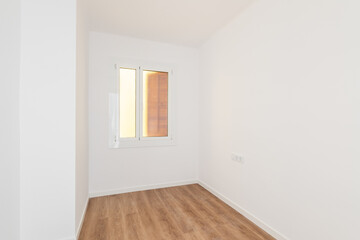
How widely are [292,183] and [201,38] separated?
9.10 feet

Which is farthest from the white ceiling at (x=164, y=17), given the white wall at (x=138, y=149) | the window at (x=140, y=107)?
the window at (x=140, y=107)

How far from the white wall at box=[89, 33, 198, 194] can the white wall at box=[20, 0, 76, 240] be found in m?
1.22

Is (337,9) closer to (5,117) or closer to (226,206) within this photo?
(226,206)

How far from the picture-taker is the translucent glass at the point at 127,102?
3227mm

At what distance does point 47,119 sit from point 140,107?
169 centimetres

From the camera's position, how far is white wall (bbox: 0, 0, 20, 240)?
141 centimetres

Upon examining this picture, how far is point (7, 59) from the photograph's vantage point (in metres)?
1.46

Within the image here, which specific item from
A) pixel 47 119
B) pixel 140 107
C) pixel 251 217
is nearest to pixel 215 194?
pixel 251 217

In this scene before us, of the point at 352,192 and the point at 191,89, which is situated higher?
the point at 191,89

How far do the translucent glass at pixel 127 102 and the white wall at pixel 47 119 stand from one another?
1392 mm

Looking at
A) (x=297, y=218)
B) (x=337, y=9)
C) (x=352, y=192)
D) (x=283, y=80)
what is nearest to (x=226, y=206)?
(x=297, y=218)

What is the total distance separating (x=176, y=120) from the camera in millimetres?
3590

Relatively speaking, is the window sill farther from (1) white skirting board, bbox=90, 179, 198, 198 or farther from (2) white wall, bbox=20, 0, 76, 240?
(2) white wall, bbox=20, 0, 76, 240

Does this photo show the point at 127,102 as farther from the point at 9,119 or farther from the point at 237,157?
the point at 237,157
